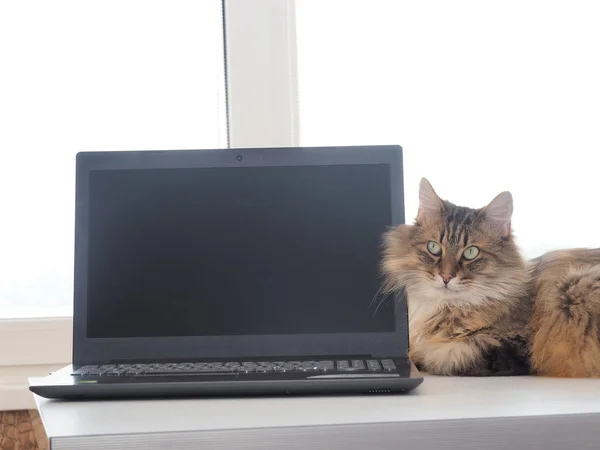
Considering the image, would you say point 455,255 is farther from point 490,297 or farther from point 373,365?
point 373,365

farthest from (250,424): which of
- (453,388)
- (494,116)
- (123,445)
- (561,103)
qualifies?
(561,103)

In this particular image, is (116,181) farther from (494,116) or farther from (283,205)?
(494,116)

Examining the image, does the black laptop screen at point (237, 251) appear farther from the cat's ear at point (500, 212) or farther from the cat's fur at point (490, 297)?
the cat's ear at point (500, 212)

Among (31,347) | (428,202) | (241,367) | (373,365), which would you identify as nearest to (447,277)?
(428,202)

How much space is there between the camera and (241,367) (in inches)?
39.6

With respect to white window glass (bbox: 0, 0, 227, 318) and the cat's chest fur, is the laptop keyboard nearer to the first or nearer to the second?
the cat's chest fur

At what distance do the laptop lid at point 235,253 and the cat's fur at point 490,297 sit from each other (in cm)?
8

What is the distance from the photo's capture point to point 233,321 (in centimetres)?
112

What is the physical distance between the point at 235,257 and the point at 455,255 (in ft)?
1.26

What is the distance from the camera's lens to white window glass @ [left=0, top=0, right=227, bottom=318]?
1574 mm

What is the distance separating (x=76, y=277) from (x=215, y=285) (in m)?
0.23

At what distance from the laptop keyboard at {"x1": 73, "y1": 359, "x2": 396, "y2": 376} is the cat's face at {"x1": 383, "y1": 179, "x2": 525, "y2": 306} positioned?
203mm

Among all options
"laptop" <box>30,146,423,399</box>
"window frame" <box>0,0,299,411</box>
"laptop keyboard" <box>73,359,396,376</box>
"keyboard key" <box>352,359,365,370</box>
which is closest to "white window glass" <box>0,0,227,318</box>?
"window frame" <box>0,0,299,411</box>

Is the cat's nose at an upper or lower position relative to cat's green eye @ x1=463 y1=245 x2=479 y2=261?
lower
